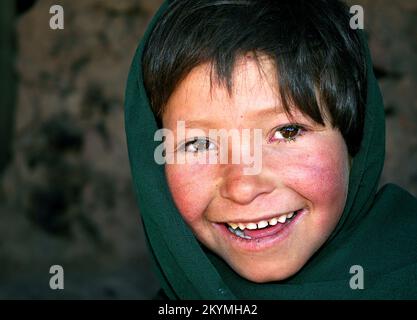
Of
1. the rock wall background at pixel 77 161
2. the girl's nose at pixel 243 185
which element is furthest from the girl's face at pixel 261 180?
the rock wall background at pixel 77 161

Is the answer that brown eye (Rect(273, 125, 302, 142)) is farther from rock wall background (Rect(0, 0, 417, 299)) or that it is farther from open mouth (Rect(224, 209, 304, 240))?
rock wall background (Rect(0, 0, 417, 299))

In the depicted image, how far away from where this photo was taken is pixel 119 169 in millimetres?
2732

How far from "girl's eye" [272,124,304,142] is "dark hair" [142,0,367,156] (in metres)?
0.04

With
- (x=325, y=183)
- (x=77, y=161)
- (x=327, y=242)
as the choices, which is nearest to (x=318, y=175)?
(x=325, y=183)

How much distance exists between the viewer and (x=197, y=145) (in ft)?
4.87

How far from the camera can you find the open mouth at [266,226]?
4.67ft

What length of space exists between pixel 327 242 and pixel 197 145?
380 millimetres

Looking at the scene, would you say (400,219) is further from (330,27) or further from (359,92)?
(330,27)

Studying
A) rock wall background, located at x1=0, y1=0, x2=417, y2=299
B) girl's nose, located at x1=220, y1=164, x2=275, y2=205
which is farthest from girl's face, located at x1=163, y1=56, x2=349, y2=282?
rock wall background, located at x1=0, y1=0, x2=417, y2=299

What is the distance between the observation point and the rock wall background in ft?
8.78

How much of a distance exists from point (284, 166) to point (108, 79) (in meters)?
1.45

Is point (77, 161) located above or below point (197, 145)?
above

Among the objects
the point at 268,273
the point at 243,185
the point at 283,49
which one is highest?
the point at 283,49

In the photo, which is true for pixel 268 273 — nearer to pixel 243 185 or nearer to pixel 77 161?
pixel 243 185
